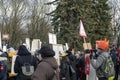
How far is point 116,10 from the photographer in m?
81.6

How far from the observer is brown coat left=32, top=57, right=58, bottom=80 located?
720 cm

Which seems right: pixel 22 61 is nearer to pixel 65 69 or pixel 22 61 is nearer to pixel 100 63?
pixel 100 63

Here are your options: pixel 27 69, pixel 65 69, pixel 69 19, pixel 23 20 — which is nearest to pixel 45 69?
pixel 27 69

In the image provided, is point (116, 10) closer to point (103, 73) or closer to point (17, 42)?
point (17, 42)

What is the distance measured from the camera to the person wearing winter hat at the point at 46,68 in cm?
721

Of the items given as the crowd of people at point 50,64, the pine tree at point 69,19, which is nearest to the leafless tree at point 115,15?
the pine tree at point 69,19

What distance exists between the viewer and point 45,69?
7.30m

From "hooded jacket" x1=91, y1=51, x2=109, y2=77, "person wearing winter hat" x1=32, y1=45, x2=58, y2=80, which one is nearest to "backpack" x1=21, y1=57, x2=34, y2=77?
"hooded jacket" x1=91, y1=51, x2=109, y2=77

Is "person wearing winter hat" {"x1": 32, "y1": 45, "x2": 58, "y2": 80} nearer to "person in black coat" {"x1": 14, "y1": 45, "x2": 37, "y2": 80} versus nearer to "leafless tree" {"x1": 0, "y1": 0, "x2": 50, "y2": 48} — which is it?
"person in black coat" {"x1": 14, "y1": 45, "x2": 37, "y2": 80}

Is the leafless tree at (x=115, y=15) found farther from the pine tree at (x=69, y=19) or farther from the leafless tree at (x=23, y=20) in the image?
the pine tree at (x=69, y=19)

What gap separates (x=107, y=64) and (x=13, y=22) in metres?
56.5

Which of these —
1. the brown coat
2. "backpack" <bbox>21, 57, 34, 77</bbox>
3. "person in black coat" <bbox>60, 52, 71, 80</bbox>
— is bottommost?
"person in black coat" <bbox>60, 52, 71, 80</bbox>

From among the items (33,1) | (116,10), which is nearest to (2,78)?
(33,1)

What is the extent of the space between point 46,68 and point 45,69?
0.03m
